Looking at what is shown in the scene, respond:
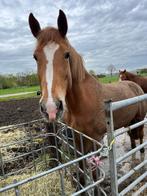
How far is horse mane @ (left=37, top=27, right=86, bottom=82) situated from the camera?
256 centimetres

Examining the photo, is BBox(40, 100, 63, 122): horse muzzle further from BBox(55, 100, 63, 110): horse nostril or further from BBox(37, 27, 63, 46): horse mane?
BBox(37, 27, 63, 46): horse mane

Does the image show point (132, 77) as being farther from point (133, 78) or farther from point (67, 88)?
point (67, 88)

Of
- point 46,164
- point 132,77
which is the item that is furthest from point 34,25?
point 132,77

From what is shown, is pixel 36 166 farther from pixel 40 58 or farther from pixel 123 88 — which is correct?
pixel 40 58

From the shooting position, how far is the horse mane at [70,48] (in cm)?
256

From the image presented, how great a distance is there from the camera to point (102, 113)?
123 inches

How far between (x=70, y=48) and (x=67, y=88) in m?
0.43

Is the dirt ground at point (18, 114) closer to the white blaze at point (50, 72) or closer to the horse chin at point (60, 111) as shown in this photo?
the white blaze at point (50, 72)

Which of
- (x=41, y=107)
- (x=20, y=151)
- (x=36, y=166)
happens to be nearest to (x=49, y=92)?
(x=41, y=107)

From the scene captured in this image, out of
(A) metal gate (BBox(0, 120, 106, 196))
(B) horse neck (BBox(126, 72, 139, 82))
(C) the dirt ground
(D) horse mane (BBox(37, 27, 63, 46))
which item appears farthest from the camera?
(B) horse neck (BBox(126, 72, 139, 82))

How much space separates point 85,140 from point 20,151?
2.00 m

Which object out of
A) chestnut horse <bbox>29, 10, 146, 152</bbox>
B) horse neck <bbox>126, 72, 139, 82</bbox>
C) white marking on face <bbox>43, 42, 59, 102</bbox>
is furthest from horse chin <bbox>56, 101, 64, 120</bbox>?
horse neck <bbox>126, 72, 139, 82</bbox>

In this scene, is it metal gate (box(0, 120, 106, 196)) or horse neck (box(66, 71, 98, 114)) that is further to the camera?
metal gate (box(0, 120, 106, 196))

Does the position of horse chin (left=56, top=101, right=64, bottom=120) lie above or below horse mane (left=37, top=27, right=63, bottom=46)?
below
